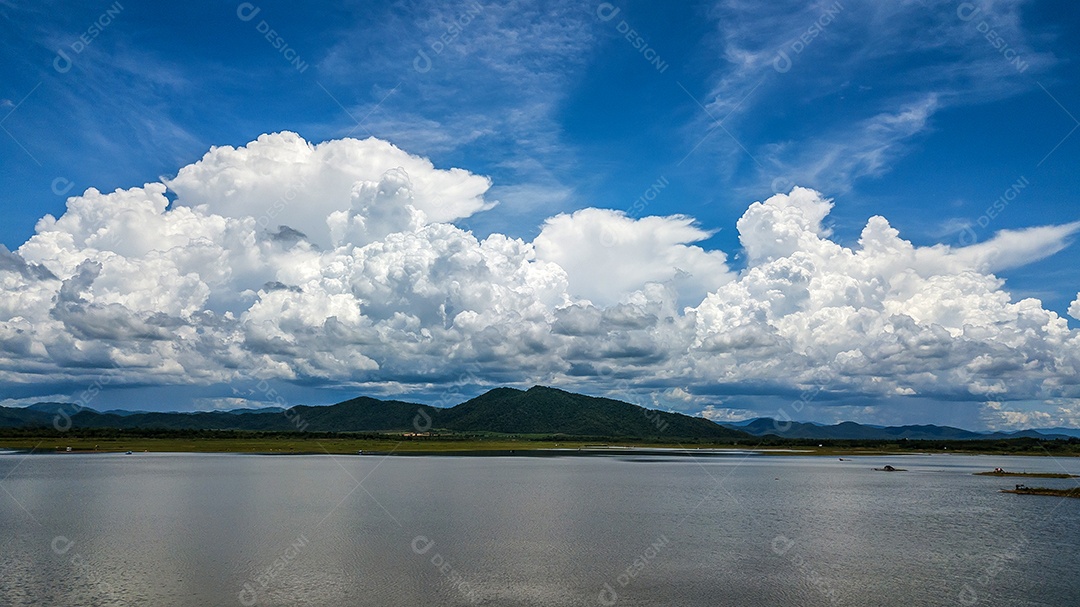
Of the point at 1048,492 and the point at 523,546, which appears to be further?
the point at 1048,492

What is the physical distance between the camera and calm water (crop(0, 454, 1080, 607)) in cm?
3616

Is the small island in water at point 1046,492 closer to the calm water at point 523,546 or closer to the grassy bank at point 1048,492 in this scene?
the grassy bank at point 1048,492

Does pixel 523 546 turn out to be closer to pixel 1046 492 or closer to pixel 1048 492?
pixel 1046 492

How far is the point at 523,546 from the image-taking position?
160 ft

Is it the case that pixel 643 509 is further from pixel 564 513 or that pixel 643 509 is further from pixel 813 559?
pixel 813 559

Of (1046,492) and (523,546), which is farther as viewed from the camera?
(1046,492)

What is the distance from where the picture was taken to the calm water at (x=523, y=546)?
36156 mm

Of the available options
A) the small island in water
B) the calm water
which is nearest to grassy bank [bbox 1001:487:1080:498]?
the small island in water

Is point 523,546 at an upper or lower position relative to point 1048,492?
lower

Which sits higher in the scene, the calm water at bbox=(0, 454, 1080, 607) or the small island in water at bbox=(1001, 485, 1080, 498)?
the small island in water at bbox=(1001, 485, 1080, 498)

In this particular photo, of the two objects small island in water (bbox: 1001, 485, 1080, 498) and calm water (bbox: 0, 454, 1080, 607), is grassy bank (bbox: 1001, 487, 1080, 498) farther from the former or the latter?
calm water (bbox: 0, 454, 1080, 607)

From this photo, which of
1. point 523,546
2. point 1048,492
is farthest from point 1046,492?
point 523,546

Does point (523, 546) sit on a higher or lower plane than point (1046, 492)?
lower

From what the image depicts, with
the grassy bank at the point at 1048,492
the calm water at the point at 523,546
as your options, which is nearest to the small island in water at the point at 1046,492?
the grassy bank at the point at 1048,492
